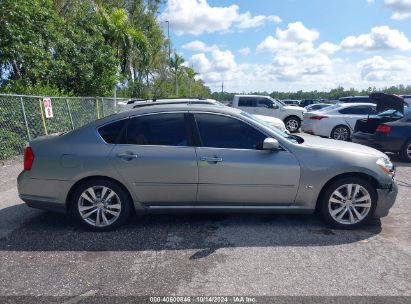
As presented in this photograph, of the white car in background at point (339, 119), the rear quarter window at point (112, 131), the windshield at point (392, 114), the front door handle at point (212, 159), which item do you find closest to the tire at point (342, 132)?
the white car in background at point (339, 119)

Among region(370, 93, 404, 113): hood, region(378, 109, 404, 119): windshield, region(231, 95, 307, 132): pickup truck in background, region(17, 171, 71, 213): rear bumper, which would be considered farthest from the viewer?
region(231, 95, 307, 132): pickup truck in background

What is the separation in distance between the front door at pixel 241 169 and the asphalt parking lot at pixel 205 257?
45 centimetres

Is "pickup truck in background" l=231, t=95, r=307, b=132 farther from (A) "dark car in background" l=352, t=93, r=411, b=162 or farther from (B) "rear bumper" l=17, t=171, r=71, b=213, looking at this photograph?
(B) "rear bumper" l=17, t=171, r=71, b=213

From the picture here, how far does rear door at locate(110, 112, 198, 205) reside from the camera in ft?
14.1

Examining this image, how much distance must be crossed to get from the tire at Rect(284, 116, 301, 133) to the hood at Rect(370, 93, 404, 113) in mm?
7563

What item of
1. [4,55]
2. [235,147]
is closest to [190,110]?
[235,147]

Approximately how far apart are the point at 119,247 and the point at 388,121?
7.99 meters

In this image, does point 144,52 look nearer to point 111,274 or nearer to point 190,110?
point 190,110

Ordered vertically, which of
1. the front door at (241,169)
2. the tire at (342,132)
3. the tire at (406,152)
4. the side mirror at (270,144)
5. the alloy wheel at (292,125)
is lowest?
the alloy wheel at (292,125)

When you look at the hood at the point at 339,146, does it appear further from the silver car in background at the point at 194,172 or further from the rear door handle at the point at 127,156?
the rear door handle at the point at 127,156

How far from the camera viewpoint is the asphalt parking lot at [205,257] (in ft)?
10.4

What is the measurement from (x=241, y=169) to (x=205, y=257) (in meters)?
1.14

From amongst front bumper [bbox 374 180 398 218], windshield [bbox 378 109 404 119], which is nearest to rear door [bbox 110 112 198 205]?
front bumper [bbox 374 180 398 218]

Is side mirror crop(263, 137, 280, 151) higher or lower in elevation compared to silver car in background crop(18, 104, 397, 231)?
higher
